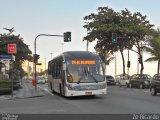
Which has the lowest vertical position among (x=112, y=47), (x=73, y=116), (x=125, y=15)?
(x=73, y=116)

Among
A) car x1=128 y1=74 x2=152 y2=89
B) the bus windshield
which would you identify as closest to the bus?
the bus windshield

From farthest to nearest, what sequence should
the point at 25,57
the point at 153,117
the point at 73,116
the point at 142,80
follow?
the point at 25,57 < the point at 142,80 < the point at 73,116 < the point at 153,117

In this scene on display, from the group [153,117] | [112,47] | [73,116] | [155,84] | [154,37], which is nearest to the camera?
[153,117]

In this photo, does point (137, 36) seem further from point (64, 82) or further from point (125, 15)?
point (64, 82)

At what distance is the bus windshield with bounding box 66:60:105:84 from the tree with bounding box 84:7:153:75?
37118 mm

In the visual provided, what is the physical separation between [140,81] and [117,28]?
620 inches

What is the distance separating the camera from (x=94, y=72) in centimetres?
3125

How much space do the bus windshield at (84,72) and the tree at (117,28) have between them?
122ft

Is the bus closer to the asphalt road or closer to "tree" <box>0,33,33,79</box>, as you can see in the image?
the asphalt road

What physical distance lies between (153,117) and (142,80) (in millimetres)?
43308

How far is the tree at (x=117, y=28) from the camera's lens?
6894cm

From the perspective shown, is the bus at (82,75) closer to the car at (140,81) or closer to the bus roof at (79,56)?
the bus roof at (79,56)

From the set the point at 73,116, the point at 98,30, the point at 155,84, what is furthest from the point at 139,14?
the point at 73,116

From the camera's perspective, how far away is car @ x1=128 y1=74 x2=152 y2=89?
174 feet
